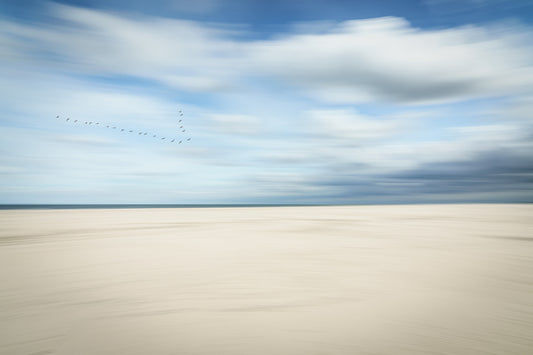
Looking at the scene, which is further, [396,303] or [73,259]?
[73,259]

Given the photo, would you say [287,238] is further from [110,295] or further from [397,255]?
[110,295]

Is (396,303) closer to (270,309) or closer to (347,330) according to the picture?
(347,330)

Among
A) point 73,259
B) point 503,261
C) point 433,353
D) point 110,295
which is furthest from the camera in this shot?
point 73,259

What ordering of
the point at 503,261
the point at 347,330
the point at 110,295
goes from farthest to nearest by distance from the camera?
the point at 503,261
the point at 110,295
the point at 347,330

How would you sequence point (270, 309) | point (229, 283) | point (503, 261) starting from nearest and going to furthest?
1. point (270, 309)
2. point (229, 283)
3. point (503, 261)

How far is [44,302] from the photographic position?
293 centimetres

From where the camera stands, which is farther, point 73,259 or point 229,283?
point 73,259

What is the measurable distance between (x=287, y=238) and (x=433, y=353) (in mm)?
5311

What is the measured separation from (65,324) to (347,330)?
7.48 ft

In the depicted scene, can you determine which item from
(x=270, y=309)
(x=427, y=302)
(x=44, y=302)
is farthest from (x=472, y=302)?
(x=44, y=302)

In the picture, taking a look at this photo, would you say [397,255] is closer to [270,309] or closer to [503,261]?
[503,261]

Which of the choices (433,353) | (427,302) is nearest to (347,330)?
(433,353)

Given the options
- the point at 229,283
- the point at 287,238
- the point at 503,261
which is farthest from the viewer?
the point at 287,238

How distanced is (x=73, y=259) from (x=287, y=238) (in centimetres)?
438
